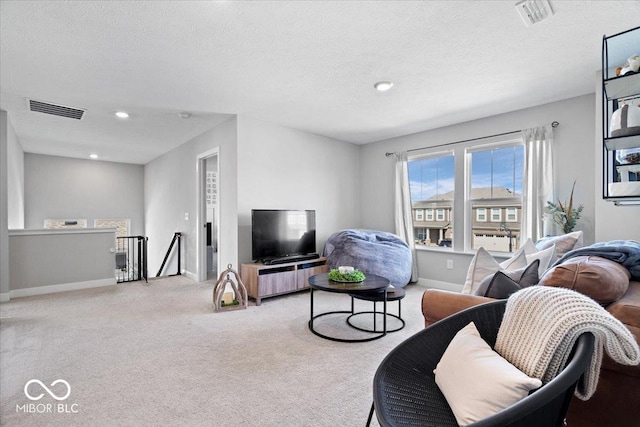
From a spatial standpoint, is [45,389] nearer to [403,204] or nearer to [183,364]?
[183,364]

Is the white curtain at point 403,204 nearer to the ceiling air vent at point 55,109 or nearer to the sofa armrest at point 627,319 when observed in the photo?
the sofa armrest at point 627,319

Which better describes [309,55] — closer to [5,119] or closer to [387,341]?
[387,341]

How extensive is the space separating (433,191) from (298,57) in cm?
324

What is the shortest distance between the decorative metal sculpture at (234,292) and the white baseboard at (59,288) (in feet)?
7.90

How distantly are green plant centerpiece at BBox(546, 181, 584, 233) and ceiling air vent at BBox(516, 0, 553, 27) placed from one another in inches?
85.7

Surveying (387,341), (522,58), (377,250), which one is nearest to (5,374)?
(387,341)

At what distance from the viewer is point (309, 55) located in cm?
267

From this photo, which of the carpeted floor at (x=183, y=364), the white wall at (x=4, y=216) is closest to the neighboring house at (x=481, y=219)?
the carpeted floor at (x=183, y=364)

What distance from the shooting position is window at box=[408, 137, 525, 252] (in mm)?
4176

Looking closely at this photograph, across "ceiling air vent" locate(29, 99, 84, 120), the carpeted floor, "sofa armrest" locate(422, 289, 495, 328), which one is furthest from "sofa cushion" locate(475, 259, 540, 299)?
"ceiling air vent" locate(29, 99, 84, 120)

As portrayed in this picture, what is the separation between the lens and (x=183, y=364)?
7.56 ft

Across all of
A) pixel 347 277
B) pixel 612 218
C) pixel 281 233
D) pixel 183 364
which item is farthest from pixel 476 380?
pixel 281 233

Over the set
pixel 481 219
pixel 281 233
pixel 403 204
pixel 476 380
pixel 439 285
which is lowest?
pixel 439 285

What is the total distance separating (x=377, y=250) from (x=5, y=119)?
530cm
